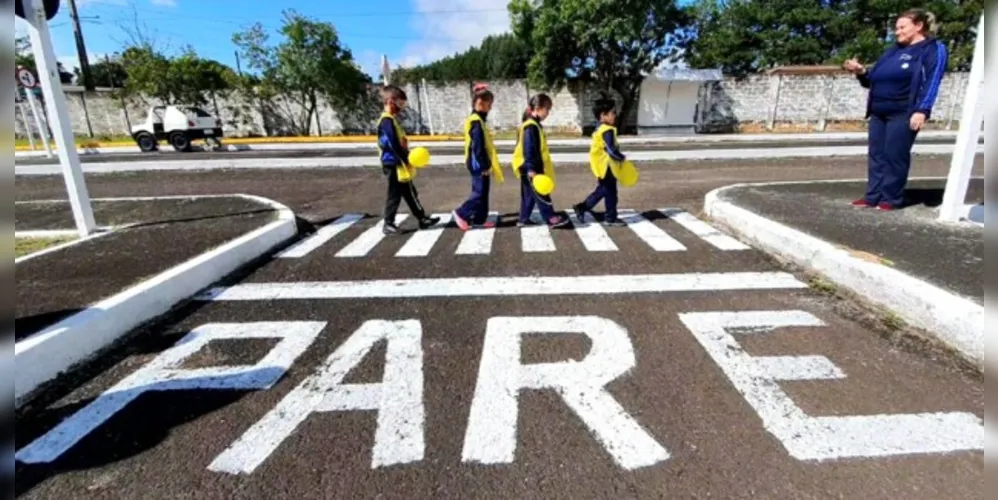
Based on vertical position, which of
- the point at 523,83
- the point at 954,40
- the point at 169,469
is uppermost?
the point at 954,40

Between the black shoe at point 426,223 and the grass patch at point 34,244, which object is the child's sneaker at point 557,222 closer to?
the black shoe at point 426,223

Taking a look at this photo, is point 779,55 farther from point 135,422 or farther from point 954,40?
point 135,422

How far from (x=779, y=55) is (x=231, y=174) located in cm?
3788

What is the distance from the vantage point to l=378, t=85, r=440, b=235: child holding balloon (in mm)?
5930

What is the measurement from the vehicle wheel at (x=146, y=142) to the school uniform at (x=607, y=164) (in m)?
19.8

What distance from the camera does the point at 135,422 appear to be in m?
2.53

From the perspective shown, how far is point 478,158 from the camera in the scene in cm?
620

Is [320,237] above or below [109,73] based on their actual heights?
below

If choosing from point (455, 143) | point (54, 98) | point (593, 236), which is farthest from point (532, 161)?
point (455, 143)

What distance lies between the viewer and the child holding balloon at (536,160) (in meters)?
6.06

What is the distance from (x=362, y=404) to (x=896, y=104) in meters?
6.52

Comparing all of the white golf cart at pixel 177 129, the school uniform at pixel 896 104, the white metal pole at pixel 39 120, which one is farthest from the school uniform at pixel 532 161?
the white golf cart at pixel 177 129

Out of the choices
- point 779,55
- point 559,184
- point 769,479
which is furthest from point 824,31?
point 769,479

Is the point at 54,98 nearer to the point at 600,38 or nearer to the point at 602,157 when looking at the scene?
the point at 602,157
